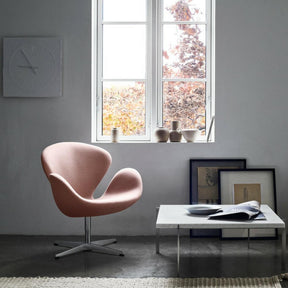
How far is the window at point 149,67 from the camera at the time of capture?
14.9ft

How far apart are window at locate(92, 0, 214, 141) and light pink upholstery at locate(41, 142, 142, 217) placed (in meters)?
0.65

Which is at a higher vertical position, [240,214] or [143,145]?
[143,145]

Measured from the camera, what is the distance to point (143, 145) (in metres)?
4.27

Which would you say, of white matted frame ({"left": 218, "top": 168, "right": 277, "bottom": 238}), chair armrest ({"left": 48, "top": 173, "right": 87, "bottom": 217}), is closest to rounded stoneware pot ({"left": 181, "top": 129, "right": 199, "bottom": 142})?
white matted frame ({"left": 218, "top": 168, "right": 277, "bottom": 238})

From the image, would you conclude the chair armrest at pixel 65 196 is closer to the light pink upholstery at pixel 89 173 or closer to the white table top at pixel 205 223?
the light pink upholstery at pixel 89 173

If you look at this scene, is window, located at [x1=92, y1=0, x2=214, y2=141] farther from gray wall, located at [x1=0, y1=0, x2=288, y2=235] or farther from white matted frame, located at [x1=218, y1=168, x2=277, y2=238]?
white matted frame, located at [x1=218, y1=168, x2=277, y2=238]

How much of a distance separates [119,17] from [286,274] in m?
3.00

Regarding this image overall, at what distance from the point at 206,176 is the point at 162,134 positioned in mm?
590

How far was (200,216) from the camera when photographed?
10.5 feet

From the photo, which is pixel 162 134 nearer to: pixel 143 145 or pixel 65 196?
pixel 143 145

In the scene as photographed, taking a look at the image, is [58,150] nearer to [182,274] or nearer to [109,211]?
[109,211]

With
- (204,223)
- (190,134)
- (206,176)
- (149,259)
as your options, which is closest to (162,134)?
(190,134)

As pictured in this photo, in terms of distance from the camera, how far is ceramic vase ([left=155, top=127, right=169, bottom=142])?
14.1ft

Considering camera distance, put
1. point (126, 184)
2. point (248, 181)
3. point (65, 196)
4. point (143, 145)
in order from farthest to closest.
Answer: point (143, 145)
point (248, 181)
point (126, 184)
point (65, 196)
